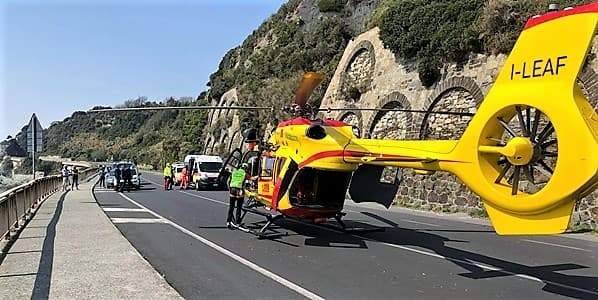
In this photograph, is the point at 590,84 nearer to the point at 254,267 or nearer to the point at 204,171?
the point at 254,267

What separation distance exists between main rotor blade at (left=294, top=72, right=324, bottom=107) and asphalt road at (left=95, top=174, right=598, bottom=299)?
3378 mm

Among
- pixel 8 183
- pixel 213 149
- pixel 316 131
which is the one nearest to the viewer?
pixel 316 131

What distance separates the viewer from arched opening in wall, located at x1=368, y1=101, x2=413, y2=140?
94.5 ft

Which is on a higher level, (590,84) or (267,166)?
(590,84)

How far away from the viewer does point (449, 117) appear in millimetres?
26094

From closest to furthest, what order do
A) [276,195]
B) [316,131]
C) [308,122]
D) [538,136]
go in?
[538,136], [316,131], [308,122], [276,195]

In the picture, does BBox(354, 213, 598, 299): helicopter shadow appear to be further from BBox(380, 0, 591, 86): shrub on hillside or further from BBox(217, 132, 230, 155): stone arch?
BBox(217, 132, 230, 155): stone arch

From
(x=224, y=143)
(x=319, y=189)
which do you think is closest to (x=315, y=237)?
(x=319, y=189)

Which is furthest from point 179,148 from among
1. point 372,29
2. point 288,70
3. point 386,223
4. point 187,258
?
point 187,258

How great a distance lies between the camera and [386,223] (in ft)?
61.0

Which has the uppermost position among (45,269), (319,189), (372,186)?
(372,186)

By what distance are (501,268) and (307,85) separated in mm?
5943

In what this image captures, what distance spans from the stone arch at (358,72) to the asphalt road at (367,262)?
1652 cm

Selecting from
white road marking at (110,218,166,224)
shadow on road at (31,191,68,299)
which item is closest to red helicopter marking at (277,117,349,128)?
white road marking at (110,218,166,224)
